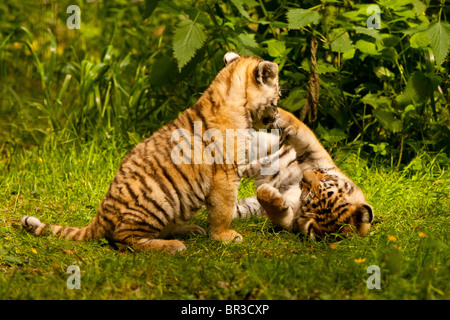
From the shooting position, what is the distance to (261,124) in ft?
14.7

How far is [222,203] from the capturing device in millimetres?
4203

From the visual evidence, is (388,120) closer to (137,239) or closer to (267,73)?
(267,73)

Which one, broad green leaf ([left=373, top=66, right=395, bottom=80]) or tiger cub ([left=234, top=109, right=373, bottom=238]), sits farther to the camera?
broad green leaf ([left=373, top=66, right=395, bottom=80])

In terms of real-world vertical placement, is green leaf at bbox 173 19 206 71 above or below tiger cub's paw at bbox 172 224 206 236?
above

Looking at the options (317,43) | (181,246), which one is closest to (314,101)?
(317,43)

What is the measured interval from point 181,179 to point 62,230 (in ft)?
3.14

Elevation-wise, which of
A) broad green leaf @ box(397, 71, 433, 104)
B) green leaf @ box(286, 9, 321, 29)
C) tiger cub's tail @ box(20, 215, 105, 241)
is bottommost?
tiger cub's tail @ box(20, 215, 105, 241)

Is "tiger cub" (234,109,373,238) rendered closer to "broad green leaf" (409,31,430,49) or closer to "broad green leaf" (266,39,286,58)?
"broad green leaf" (266,39,286,58)

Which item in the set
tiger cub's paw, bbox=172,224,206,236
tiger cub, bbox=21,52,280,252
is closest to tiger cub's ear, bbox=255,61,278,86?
tiger cub, bbox=21,52,280,252

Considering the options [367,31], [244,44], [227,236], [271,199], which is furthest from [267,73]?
[367,31]

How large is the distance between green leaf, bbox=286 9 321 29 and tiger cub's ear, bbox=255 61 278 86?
0.84 m

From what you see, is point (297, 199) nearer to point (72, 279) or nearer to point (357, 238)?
point (357, 238)

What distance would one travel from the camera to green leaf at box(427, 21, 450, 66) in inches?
193

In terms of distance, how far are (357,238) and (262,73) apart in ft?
4.57
